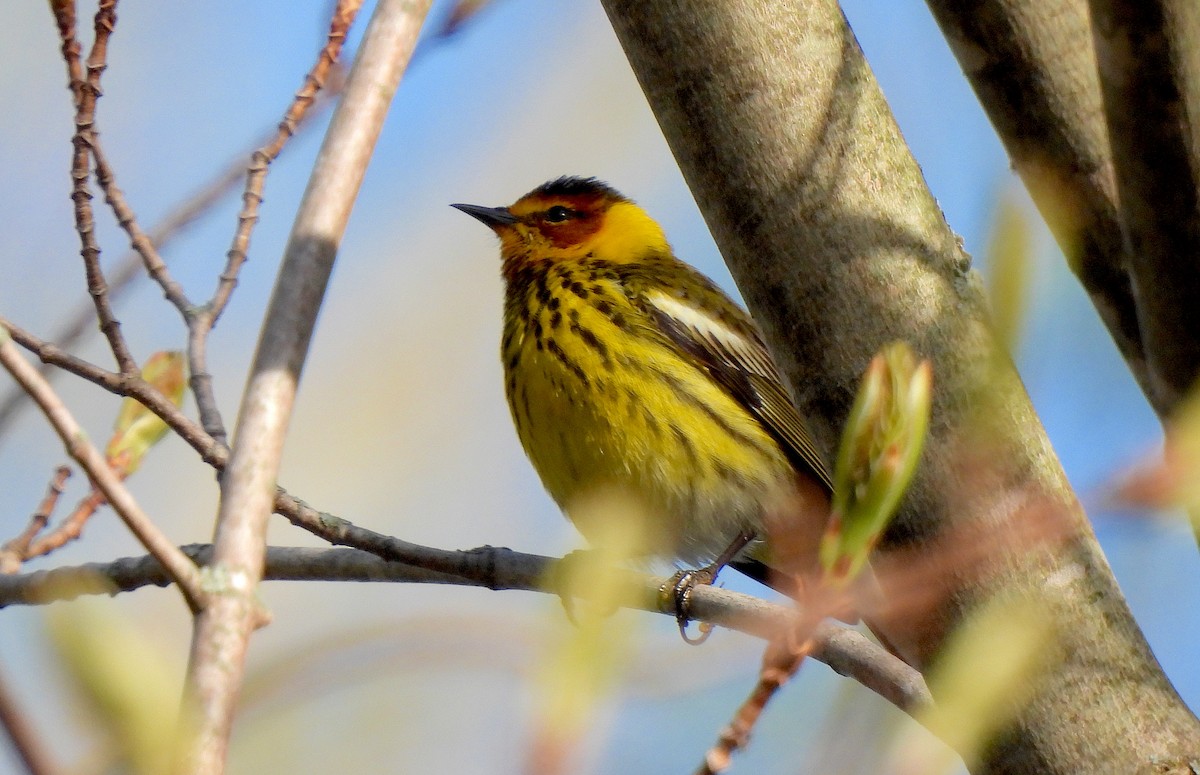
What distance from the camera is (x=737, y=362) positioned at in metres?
4.32

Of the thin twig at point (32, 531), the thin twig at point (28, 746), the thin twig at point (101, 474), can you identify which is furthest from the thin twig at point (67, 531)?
the thin twig at point (28, 746)

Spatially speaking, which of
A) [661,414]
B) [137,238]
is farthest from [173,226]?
[661,414]

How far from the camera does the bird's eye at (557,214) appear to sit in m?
4.99

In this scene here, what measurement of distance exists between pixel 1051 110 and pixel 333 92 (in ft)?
4.78

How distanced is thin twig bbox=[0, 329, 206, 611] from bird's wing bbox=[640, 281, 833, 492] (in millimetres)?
3153

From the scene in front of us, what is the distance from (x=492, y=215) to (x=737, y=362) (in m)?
1.22

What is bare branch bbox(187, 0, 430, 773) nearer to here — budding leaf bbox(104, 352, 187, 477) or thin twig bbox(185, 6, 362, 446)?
thin twig bbox(185, 6, 362, 446)

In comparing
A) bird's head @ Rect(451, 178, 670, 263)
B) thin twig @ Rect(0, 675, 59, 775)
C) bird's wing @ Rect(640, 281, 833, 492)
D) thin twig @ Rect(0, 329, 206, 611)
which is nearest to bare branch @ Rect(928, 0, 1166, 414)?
thin twig @ Rect(0, 329, 206, 611)

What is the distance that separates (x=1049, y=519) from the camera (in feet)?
3.05

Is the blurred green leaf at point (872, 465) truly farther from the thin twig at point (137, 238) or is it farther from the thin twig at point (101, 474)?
the thin twig at point (137, 238)

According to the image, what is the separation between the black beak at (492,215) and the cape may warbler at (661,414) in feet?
1.54

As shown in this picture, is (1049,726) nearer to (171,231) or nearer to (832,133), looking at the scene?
(832,133)

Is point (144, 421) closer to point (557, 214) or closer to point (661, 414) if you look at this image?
point (661, 414)

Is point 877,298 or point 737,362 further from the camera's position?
point 737,362
